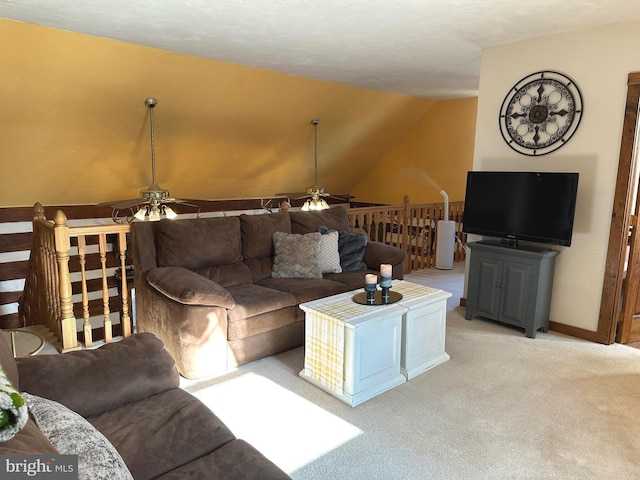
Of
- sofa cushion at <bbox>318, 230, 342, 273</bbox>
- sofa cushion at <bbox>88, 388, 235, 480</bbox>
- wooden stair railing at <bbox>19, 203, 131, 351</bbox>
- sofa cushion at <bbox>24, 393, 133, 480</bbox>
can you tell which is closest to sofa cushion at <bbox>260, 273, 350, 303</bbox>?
sofa cushion at <bbox>318, 230, 342, 273</bbox>

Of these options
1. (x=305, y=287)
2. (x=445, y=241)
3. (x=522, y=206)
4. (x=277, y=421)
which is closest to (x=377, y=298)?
(x=305, y=287)

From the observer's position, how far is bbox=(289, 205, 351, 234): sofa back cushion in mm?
4262

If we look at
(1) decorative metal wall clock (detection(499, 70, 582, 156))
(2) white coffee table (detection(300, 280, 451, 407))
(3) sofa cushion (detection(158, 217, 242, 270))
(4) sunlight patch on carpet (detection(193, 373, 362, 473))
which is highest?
(1) decorative metal wall clock (detection(499, 70, 582, 156))

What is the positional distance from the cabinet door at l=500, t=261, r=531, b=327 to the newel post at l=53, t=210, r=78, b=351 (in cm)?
347

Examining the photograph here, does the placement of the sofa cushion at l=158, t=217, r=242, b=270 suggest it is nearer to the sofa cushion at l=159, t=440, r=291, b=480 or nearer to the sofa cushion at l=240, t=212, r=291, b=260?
the sofa cushion at l=240, t=212, r=291, b=260

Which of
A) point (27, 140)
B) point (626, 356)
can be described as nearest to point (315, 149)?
point (27, 140)

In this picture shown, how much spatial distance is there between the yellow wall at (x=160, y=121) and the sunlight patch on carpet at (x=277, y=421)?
310cm

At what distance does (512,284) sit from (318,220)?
183 cm

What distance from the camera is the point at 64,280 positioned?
316 cm

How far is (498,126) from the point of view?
4.20 meters

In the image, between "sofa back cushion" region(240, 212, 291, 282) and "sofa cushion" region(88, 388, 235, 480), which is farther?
"sofa back cushion" region(240, 212, 291, 282)

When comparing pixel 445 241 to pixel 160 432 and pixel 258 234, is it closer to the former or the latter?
pixel 258 234

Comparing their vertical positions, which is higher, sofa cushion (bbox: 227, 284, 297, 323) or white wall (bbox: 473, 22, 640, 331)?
white wall (bbox: 473, 22, 640, 331)

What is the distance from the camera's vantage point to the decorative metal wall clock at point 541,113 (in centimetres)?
374
